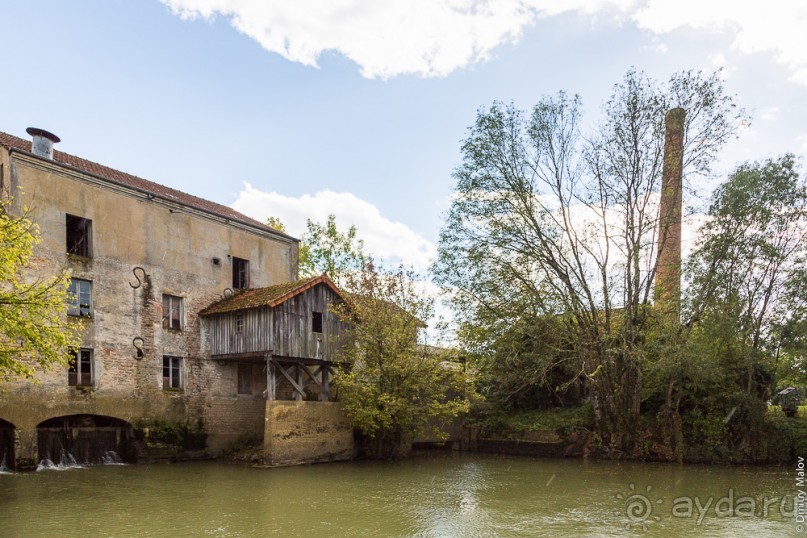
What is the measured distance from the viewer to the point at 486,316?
2111 centimetres

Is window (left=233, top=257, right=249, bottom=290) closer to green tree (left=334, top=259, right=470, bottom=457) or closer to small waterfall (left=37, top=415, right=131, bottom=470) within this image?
green tree (left=334, top=259, right=470, bottom=457)

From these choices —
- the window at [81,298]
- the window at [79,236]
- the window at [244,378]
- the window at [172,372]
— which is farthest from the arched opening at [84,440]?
the window at [79,236]

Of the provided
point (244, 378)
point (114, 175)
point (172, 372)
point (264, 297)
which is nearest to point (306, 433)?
point (244, 378)

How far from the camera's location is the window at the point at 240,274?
2272cm

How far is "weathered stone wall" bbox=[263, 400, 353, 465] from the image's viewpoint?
17906mm

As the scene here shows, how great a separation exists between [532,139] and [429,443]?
507 inches

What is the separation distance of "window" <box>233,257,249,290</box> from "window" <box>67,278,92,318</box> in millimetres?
5588

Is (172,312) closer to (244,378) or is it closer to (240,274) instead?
(240,274)

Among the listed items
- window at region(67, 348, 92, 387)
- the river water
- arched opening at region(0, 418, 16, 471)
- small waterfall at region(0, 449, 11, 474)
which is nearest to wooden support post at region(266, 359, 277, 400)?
the river water

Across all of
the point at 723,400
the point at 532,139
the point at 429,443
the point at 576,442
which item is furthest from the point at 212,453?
the point at 723,400

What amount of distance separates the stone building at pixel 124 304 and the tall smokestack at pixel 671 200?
14.8 m

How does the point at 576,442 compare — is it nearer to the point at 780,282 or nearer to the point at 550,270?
the point at 550,270

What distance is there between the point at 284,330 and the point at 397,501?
808 centimetres
